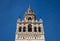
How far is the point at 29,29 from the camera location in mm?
32312

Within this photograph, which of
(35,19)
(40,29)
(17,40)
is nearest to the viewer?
(17,40)

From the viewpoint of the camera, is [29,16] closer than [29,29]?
No

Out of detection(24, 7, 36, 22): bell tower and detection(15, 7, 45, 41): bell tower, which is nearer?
detection(15, 7, 45, 41): bell tower

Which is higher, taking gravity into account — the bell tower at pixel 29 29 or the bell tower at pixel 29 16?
the bell tower at pixel 29 16

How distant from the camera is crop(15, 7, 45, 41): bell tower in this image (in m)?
30.0

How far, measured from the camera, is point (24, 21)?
32.9 m

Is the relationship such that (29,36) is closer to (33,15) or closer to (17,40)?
(17,40)

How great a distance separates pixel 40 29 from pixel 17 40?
4.77 m

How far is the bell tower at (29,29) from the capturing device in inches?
1183

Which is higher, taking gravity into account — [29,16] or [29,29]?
[29,16]

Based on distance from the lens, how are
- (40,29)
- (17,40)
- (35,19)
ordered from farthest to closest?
(35,19), (40,29), (17,40)

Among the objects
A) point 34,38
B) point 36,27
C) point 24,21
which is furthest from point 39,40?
point 24,21

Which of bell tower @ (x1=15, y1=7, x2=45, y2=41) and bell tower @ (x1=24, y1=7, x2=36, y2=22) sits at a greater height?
bell tower @ (x1=24, y1=7, x2=36, y2=22)

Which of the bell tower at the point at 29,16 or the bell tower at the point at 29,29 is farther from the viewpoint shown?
the bell tower at the point at 29,16
